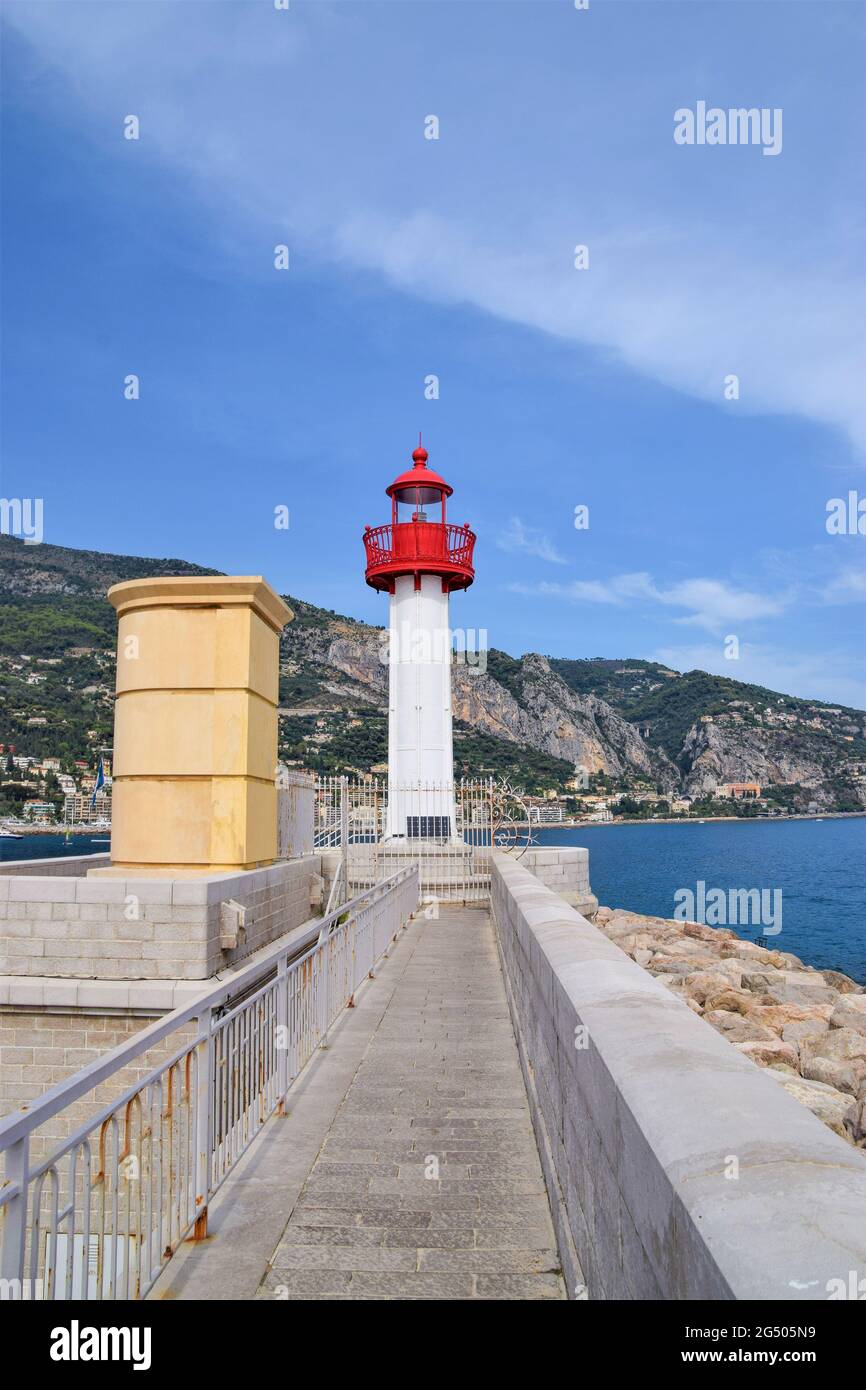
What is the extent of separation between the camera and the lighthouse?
2398 centimetres

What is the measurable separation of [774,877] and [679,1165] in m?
70.0

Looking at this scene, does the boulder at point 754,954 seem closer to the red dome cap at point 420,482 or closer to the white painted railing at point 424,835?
the white painted railing at point 424,835

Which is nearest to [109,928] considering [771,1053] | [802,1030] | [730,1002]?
[771,1053]

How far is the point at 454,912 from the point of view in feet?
65.0

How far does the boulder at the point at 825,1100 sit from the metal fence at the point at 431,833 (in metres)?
9.73

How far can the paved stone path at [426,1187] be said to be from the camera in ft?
13.9

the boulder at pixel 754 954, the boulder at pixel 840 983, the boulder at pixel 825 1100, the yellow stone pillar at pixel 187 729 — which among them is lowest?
the boulder at pixel 840 983

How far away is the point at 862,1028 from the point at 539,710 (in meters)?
161

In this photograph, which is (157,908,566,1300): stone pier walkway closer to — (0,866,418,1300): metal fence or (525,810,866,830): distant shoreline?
(0,866,418,1300): metal fence

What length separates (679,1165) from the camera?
224 cm

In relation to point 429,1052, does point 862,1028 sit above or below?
below

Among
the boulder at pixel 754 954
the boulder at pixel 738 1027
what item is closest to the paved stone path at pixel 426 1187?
the boulder at pixel 738 1027
